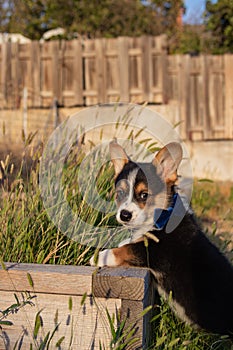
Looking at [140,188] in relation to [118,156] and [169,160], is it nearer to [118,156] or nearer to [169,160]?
[169,160]

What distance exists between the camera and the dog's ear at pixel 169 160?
2.86 meters

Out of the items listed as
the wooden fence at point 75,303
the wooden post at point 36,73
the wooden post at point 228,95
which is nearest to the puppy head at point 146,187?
the wooden fence at point 75,303

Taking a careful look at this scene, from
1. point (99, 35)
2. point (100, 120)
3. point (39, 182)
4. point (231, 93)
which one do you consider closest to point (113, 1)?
point (99, 35)

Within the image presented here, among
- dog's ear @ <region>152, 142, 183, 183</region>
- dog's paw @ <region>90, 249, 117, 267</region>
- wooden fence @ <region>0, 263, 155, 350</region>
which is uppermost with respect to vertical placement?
dog's ear @ <region>152, 142, 183, 183</region>

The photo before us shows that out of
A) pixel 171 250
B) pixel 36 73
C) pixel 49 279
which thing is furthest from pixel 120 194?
pixel 36 73

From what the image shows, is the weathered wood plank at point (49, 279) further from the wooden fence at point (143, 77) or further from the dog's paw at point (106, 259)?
the wooden fence at point (143, 77)

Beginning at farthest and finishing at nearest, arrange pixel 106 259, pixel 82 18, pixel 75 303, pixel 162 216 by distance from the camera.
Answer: pixel 82 18 < pixel 162 216 < pixel 106 259 < pixel 75 303

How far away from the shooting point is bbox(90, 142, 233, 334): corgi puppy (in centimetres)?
272

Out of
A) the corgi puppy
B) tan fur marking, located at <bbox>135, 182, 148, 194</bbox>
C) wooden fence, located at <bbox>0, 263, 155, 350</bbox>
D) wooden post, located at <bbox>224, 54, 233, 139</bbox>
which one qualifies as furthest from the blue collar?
wooden post, located at <bbox>224, 54, 233, 139</bbox>

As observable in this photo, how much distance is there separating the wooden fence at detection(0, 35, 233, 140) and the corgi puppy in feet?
27.0

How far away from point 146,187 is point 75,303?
0.87 meters

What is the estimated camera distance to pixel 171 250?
2.79 m

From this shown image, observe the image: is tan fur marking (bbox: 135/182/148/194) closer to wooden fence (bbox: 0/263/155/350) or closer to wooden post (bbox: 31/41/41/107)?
wooden fence (bbox: 0/263/155/350)

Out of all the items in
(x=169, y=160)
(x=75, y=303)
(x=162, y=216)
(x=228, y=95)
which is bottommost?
(x=75, y=303)
